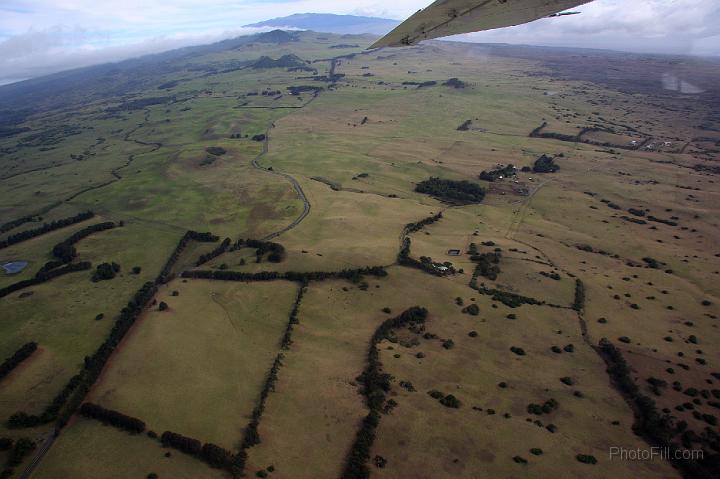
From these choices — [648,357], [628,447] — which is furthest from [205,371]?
[648,357]

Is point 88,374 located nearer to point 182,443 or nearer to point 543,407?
point 182,443

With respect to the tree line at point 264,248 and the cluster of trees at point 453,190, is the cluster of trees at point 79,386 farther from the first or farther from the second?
the cluster of trees at point 453,190

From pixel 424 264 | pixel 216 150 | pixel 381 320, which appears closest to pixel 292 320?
pixel 381 320

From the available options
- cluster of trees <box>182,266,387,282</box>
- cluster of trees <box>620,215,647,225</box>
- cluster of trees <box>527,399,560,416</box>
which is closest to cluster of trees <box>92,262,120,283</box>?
cluster of trees <box>182,266,387,282</box>

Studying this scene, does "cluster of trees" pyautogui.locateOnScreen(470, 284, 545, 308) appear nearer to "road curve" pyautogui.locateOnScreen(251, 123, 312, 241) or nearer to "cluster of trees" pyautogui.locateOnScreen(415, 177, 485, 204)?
"road curve" pyautogui.locateOnScreen(251, 123, 312, 241)

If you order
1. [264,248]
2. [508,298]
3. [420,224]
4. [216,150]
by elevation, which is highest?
[216,150]

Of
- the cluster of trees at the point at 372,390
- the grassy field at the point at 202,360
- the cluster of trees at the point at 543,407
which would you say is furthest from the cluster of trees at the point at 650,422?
the grassy field at the point at 202,360

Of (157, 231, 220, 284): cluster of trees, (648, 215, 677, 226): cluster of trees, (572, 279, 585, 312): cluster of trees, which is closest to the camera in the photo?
(572, 279, 585, 312): cluster of trees
